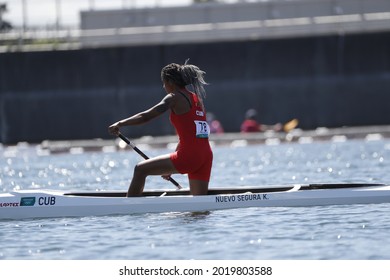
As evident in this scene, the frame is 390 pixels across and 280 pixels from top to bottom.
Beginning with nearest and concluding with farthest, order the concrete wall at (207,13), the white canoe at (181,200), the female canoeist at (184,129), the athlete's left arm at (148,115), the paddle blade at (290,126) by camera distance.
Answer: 1. the athlete's left arm at (148,115)
2. the female canoeist at (184,129)
3. the white canoe at (181,200)
4. the paddle blade at (290,126)
5. the concrete wall at (207,13)

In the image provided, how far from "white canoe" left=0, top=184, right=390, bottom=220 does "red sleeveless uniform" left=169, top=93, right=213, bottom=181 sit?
434 millimetres

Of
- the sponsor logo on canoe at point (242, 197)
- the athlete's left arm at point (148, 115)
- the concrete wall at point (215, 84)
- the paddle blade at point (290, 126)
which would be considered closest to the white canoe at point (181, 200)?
the sponsor logo on canoe at point (242, 197)

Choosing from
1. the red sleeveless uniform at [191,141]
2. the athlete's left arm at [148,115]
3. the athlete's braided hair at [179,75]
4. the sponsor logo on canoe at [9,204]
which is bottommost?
the sponsor logo on canoe at [9,204]

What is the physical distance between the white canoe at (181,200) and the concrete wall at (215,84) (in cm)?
2365

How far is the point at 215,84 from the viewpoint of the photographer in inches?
1567

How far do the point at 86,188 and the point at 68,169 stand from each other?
6436 mm

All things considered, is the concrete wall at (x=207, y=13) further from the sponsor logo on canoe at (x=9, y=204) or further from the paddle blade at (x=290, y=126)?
the sponsor logo on canoe at (x=9, y=204)

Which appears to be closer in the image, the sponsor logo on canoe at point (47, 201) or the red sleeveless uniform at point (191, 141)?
the red sleeveless uniform at point (191, 141)

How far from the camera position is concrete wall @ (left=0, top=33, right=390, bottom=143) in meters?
39.3

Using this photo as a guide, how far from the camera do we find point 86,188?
20953mm

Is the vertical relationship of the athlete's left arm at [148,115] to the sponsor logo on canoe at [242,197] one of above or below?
above

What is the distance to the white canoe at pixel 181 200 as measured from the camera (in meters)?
15.0

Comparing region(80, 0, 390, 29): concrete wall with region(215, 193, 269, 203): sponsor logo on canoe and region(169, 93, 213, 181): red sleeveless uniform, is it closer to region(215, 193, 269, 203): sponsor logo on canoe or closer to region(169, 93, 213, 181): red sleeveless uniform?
region(215, 193, 269, 203): sponsor logo on canoe

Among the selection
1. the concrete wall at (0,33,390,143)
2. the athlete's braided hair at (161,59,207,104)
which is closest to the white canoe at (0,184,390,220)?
the athlete's braided hair at (161,59,207,104)
